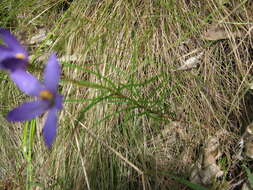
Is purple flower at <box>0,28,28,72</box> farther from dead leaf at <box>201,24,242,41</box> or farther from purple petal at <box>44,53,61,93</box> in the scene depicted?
dead leaf at <box>201,24,242,41</box>

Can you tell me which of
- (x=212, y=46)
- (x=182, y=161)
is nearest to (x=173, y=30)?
(x=212, y=46)

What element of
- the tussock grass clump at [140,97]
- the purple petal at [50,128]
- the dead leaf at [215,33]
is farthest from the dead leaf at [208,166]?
the purple petal at [50,128]

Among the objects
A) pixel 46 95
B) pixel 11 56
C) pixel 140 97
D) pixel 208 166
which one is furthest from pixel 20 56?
pixel 208 166

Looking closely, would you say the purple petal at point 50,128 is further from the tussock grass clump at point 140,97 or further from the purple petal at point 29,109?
the tussock grass clump at point 140,97

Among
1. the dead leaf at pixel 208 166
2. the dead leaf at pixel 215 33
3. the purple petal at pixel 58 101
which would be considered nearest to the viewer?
the purple petal at pixel 58 101

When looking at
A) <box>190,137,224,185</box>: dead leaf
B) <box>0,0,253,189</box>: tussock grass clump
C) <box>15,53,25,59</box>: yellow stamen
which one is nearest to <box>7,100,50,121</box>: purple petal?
<box>15,53,25,59</box>: yellow stamen

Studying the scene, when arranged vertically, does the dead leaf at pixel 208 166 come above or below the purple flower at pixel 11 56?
below
